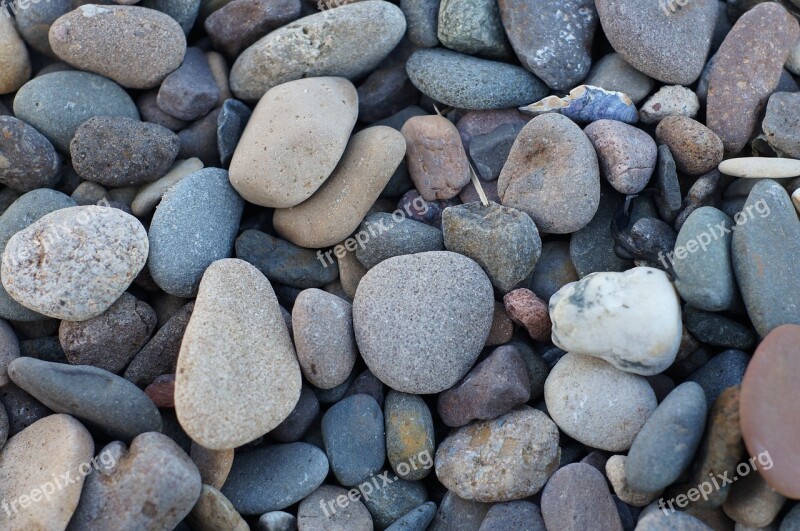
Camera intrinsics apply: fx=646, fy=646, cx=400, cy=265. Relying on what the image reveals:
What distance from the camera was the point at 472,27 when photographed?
259cm

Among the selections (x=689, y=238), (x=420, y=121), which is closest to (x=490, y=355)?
(x=689, y=238)

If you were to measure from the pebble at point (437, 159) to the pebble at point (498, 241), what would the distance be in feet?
0.60

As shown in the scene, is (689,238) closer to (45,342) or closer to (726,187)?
(726,187)

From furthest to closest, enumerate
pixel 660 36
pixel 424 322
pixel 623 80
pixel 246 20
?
pixel 246 20 → pixel 623 80 → pixel 660 36 → pixel 424 322

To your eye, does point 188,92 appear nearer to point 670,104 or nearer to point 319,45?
point 319,45

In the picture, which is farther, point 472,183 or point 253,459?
point 472,183

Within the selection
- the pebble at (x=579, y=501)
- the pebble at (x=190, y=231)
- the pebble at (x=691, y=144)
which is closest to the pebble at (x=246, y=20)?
the pebble at (x=190, y=231)

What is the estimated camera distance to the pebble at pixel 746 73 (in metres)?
2.44

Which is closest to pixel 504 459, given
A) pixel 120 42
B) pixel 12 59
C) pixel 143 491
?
pixel 143 491

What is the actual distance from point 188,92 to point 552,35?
1.47 m

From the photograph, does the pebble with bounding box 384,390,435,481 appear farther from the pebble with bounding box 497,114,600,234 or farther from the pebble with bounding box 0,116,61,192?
the pebble with bounding box 0,116,61,192

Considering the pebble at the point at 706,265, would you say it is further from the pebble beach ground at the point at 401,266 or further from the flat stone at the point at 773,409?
the flat stone at the point at 773,409

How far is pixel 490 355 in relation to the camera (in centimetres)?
231

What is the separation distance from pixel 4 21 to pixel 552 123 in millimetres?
2238
